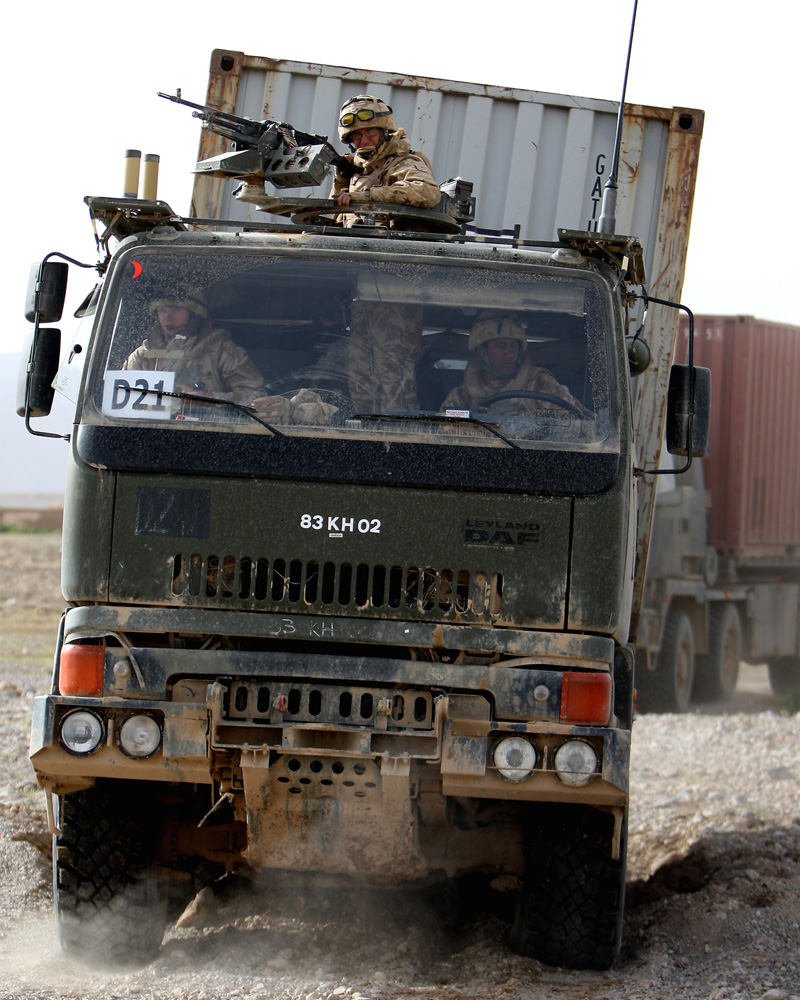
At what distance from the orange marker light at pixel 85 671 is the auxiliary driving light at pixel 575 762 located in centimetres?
148

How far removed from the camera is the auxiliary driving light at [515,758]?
4172mm

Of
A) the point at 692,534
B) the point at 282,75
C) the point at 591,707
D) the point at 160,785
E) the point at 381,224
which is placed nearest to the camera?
the point at 591,707

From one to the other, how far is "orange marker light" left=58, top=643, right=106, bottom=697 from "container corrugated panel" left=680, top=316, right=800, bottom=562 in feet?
33.2

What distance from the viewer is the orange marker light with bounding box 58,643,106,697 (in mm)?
4191

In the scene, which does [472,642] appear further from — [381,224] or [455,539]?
[381,224]

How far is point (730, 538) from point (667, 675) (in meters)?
1.97

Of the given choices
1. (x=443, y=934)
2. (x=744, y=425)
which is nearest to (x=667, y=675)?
(x=744, y=425)

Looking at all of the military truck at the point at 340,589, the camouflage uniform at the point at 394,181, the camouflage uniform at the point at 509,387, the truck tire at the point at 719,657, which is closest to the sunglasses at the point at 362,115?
the camouflage uniform at the point at 394,181

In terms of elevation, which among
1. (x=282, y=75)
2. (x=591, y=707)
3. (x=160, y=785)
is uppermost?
(x=282, y=75)

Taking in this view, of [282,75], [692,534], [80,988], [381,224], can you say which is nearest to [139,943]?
[80,988]

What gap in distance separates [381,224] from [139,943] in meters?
2.87

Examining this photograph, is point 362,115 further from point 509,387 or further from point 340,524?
point 340,524

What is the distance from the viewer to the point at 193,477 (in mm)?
4324

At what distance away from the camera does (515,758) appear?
4176 mm
